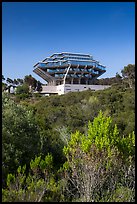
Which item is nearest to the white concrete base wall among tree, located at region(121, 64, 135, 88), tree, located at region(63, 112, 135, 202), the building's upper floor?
the building's upper floor

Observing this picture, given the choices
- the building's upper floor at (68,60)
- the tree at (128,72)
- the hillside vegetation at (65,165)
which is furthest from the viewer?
the building's upper floor at (68,60)

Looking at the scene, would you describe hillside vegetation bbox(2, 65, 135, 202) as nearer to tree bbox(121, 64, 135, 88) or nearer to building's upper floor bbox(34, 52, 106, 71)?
tree bbox(121, 64, 135, 88)

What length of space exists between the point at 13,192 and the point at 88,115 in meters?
12.3

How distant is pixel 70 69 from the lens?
41.2 m

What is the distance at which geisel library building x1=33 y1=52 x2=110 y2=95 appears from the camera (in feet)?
134

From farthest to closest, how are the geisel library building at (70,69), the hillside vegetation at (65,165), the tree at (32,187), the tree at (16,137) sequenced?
1. the geisel library building at (70,69)
2. the tree at (16,137)
3. the hillside vegetation at (65,165)
4. the tree at (32,187)

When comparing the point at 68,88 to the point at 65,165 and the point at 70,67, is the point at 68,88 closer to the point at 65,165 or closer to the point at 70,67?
the point at 70,67

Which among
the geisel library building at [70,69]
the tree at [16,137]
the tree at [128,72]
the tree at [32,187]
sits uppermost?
the geisel library building at [70,69]

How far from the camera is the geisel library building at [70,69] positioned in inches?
1610

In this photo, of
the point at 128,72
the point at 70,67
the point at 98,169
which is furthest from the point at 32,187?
the point at 70,67

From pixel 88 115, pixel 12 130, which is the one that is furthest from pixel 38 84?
pixel 12 130

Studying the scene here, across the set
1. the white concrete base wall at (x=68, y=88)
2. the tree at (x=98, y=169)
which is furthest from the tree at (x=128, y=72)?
the tree at (x=98, y=169)

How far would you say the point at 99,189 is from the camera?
3.80 m

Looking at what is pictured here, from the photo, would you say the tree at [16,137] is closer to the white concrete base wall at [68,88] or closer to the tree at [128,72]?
the tree at [128,72]
